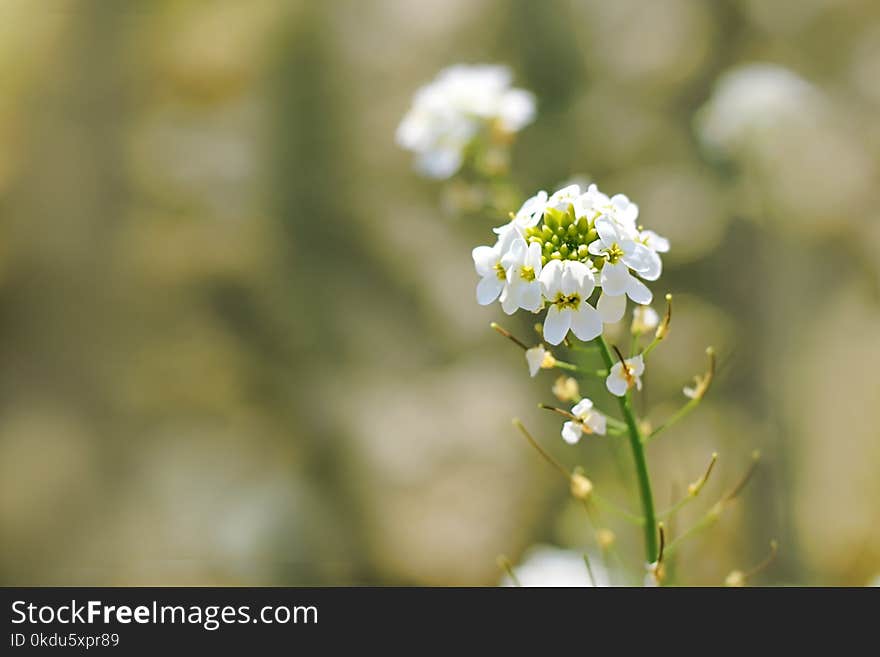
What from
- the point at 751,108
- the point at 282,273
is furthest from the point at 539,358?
the point at 282,273

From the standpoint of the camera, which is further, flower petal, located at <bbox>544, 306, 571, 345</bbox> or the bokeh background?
the bokeh background

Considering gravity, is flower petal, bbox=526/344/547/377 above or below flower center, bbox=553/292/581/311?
below

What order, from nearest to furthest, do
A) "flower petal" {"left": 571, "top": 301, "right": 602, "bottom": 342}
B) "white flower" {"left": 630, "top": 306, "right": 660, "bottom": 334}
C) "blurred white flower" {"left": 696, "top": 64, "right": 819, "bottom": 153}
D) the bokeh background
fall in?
"flower petal" {"left": 571, "top": 301, "right": 602, "bottom": 342} → "white flower" {"left": 630, "top": 306, "right": 660, "bottom": 334} → "blurred white flower" {"left": 696, "top": 64, "right": 819, "bottom": 153} → the bokeh background

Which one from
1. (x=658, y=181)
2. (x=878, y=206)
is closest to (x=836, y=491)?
(x=878, y=206)

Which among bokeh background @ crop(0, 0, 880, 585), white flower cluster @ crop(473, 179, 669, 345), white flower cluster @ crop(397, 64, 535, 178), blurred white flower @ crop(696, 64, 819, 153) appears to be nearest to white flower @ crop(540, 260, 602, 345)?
white flower cluster @ crop(473, 179, 669, 345)

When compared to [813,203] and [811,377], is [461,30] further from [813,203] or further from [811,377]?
[811,377]

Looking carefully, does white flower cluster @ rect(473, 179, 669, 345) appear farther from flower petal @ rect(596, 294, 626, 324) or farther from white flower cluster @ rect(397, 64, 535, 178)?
white flower cluster @ rect(397, 64, 535, 178)

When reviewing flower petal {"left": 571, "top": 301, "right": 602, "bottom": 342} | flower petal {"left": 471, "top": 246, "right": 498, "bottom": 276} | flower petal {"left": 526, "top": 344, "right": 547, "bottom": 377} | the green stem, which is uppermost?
flower petal {"left": 471, "top": 246, "right": 498, "bottom": 276}

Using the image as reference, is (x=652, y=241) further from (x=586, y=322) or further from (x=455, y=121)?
(x=455, y=121)
